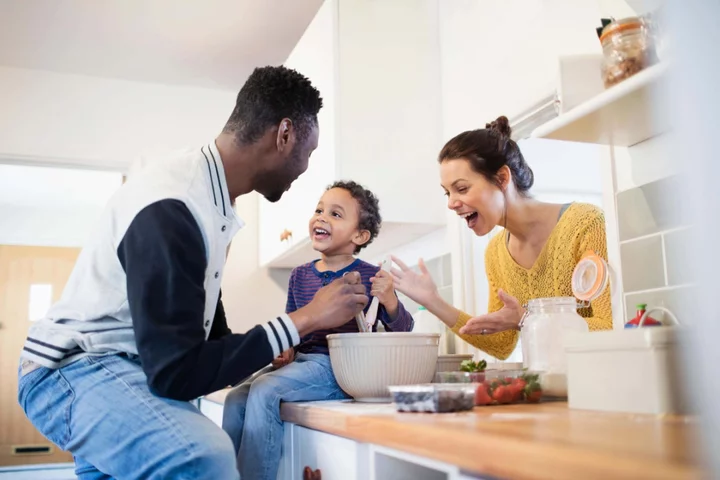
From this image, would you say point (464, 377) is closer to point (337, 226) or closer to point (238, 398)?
point (238, 398)

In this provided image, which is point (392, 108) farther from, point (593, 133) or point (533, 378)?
point (533, 378)

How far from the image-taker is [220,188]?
3.95ft

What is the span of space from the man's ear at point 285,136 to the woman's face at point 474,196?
1.76ft

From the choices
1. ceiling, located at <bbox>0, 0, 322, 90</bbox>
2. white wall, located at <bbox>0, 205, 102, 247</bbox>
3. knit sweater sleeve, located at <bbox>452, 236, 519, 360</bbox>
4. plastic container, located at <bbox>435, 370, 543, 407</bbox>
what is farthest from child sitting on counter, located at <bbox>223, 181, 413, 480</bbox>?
white wall, located at <bbox>0, 205, 102, 247</bbox>

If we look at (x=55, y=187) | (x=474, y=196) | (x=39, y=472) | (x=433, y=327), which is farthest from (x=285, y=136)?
(x=39, y=472)

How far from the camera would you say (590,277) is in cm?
147

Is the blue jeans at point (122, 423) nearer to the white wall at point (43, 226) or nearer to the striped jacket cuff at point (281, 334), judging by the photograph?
the striped jacket cuff at point (281, 334)

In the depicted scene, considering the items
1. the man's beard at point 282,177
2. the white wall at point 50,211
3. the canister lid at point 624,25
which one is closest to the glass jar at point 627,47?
the canister lid at point 624,25

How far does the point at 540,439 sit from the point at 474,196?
1.13m

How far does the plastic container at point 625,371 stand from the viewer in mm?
813

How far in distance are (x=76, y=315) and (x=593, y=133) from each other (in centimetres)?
101

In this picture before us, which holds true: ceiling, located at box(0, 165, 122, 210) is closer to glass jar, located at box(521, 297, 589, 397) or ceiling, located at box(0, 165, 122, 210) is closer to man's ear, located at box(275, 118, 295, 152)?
man's ear, located at box(275, 118, 295, 152)

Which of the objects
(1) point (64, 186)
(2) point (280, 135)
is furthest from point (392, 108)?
(1) point (64, 186)

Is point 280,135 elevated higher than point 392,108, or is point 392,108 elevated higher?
point 392,108
